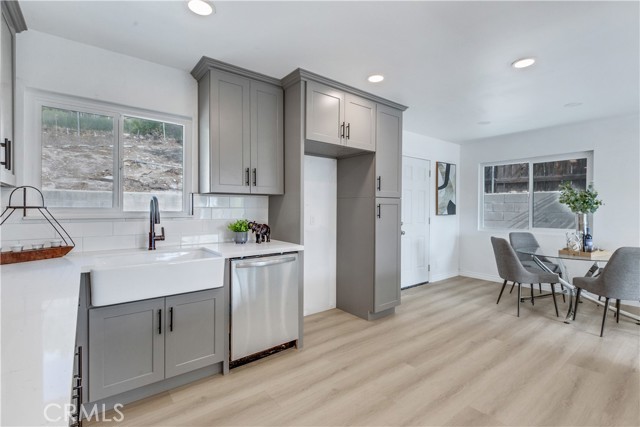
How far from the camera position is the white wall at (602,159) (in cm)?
376

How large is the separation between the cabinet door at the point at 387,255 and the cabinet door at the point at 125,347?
2.13 m

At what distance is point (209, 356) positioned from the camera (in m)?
2.17

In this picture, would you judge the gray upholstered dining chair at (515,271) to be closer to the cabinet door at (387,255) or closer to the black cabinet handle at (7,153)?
the cabinet door at (387,255)

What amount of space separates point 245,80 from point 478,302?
12.7 ft

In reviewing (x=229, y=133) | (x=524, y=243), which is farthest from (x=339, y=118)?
(x=524, y=243)

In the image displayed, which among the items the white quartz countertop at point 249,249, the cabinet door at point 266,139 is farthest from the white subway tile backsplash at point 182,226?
the cabinet door at point 266,139

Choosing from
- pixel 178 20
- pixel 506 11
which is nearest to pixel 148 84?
pixel 178 20

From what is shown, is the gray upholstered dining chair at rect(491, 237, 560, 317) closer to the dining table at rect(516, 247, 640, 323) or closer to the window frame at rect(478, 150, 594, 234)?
the dining table at rect(516, 247, 640, 323)

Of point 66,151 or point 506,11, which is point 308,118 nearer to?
point 506,11

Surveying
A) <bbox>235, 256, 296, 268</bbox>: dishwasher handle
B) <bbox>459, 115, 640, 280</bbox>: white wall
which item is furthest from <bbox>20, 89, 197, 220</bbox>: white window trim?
<bbox>459, 115, 640, 280</bbox>: white wall

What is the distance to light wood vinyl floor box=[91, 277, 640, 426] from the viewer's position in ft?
5.94

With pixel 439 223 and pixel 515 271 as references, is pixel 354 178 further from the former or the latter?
pixel 439 223

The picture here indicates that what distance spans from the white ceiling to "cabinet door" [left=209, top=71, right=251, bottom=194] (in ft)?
0.65

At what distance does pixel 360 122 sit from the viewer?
312 cm
